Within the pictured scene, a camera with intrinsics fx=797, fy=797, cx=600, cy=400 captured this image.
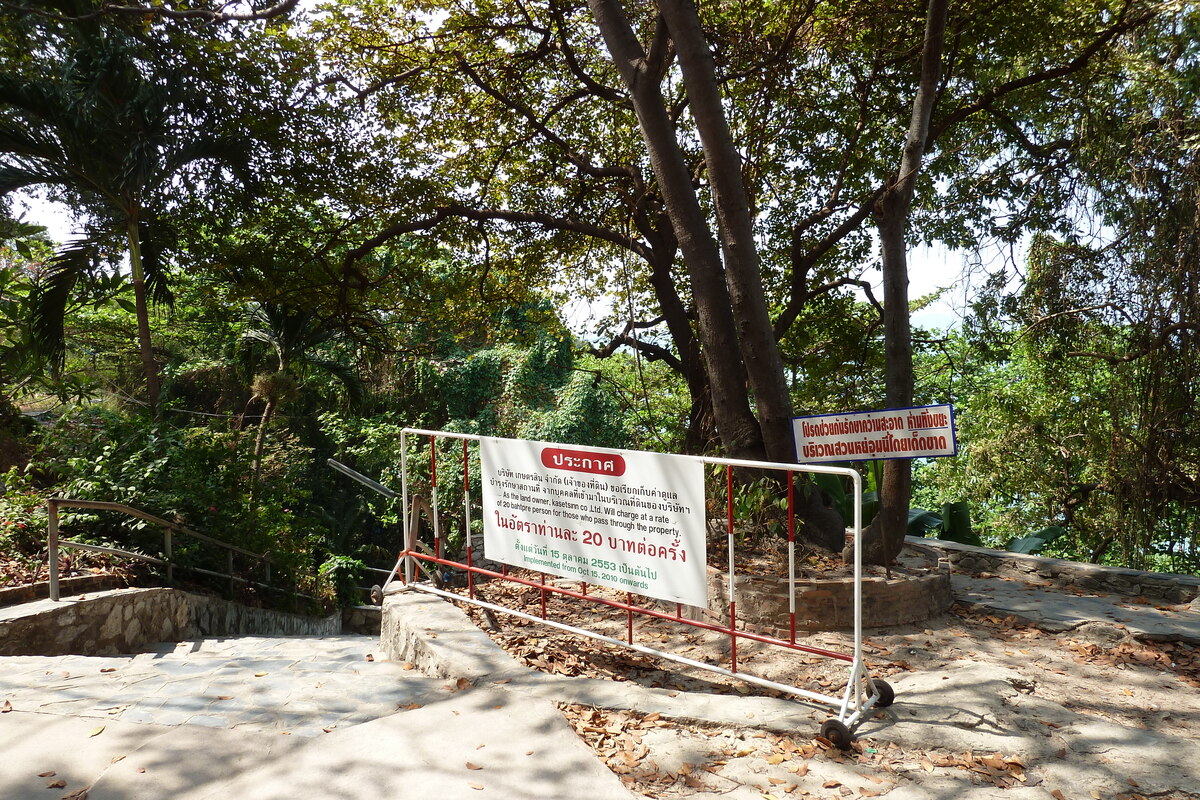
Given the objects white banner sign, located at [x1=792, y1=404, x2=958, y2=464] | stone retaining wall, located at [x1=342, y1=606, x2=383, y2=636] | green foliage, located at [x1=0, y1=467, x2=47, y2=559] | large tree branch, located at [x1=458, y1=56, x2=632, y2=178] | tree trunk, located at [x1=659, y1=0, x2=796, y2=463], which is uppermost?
large tree branch, located at [x1=458, y1=56, x2=632, y2=178]

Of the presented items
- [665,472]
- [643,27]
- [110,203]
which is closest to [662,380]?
[643,27]

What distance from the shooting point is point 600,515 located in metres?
5.02

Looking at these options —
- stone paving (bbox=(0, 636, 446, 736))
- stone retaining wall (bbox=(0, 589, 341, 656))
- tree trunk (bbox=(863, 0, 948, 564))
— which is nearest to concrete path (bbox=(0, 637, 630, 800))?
stone paving (bbox=(0, 636, 446, 736))

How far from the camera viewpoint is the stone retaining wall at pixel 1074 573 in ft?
22.5

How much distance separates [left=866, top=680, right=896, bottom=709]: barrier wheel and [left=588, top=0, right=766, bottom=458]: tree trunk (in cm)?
304

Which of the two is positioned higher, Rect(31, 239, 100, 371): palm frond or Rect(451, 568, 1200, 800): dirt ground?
Rect(31, 239, 100, 371): palm frond

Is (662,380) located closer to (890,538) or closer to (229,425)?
(229,425)

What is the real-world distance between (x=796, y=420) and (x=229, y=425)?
624 inches

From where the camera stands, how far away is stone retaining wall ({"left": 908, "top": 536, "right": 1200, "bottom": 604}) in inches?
270

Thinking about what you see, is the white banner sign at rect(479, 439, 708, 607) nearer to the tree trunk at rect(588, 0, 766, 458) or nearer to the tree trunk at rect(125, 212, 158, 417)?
the tree trunk at rect(588, 0, 766, 458)

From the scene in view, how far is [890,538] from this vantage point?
6914mm

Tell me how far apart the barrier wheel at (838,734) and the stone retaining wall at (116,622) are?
5.99m

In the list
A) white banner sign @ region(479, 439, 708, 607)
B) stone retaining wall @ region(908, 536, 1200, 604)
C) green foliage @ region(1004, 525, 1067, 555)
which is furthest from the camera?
green foliage @ region(1004, 525, 1067, 555)

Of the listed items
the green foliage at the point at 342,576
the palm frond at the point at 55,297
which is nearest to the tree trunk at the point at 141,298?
the palm frond at the point at 55,297
